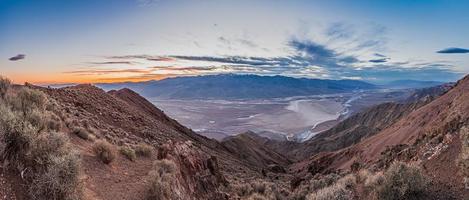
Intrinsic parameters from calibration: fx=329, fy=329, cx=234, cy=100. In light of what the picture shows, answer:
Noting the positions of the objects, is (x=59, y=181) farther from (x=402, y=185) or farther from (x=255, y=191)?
(x=255, y=191)

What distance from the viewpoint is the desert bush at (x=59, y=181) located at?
257 inches

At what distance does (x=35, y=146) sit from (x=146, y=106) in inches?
1746

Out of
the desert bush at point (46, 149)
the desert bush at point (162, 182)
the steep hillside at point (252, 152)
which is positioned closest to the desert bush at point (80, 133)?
the desert bush at point (162, 182)

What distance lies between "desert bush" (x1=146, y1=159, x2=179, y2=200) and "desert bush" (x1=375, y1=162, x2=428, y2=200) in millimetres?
6901

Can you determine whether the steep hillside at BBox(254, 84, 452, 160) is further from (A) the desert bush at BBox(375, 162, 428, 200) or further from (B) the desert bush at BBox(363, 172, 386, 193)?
(A) the desert bush at BBox(375, 162, 428, 200)

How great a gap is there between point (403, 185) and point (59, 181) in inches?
378

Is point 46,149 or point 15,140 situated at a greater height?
point 15,140

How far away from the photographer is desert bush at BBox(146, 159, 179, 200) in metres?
10.1

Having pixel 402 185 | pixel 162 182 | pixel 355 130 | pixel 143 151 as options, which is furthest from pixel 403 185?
pixel 355 130

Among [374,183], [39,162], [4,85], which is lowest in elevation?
[374,183]

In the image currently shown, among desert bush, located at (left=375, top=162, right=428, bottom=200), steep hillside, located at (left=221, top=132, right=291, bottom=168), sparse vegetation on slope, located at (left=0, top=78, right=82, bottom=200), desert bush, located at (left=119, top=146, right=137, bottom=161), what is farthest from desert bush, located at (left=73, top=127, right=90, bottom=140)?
steep hillside, located at (left=221, top=132, right=291, bottom=168)

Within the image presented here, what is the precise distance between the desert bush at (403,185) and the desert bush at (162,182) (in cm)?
690

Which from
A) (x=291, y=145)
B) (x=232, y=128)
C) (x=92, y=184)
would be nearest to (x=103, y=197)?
(x=92, y=184)

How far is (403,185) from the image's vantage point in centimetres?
1027
